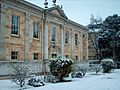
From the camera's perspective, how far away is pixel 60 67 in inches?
712

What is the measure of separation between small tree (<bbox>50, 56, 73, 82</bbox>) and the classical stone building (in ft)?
16.2

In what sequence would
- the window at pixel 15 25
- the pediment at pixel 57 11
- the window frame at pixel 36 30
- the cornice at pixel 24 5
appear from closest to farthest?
the cornice at pixel 24 5, the window at pixel 15 25, the window frame at pixel 36 30, the pediment at pixel 57 11

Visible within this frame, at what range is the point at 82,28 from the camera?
37.7 metres

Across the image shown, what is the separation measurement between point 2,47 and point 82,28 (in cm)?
2021

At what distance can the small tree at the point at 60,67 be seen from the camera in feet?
59.6

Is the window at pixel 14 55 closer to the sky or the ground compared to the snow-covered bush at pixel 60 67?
closer to the sky

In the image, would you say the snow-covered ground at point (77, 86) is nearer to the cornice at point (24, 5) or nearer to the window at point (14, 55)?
the window at point (14, 55)

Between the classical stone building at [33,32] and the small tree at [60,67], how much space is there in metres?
4.95

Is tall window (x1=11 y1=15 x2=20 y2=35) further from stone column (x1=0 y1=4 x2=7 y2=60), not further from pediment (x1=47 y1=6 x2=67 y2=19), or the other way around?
pediment (x1=47 y1=6 x2=67 y2=19)

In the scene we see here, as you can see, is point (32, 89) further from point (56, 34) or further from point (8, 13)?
point (56, 34)

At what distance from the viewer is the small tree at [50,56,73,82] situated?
18169mm

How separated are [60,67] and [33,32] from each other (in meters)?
8.18

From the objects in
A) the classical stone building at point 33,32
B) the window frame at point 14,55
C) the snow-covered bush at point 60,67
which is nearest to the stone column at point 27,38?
the classical stone building at point 33,32

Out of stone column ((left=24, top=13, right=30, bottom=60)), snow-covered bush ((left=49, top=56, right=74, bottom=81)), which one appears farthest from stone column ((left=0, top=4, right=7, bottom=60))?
snow-covered bush ((left=49, top=56, right=74, bottom=81))
